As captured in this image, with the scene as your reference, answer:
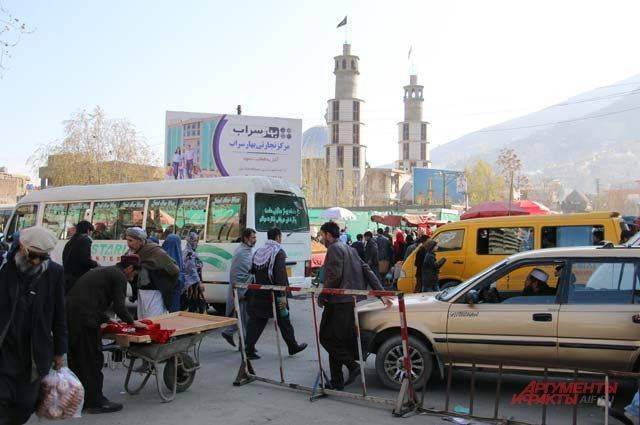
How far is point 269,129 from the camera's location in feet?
93.4

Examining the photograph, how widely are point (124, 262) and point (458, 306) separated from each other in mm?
3487

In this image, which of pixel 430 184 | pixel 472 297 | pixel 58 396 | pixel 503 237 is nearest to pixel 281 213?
pixel 503 237

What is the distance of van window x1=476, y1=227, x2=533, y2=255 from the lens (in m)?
11.6

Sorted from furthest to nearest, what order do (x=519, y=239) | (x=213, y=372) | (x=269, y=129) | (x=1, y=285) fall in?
(x=269, y=129) → (x=519, y=239) → (x=213, y=372) → (x=1, y=285)

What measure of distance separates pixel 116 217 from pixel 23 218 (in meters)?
3.95

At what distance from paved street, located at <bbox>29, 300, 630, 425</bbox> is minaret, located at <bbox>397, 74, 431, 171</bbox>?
A: 123m

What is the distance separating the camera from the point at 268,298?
770cm

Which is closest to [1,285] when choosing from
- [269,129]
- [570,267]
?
[570,267]

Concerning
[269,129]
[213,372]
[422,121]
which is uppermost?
[422,121]

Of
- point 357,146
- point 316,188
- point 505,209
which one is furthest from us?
point 357,146

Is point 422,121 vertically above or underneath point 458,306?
above

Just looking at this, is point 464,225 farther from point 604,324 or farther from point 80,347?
point 80,347

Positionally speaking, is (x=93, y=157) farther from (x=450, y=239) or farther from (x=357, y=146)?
(x=357, y=146)

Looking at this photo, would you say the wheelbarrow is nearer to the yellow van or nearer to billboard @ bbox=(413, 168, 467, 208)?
the yellow van
